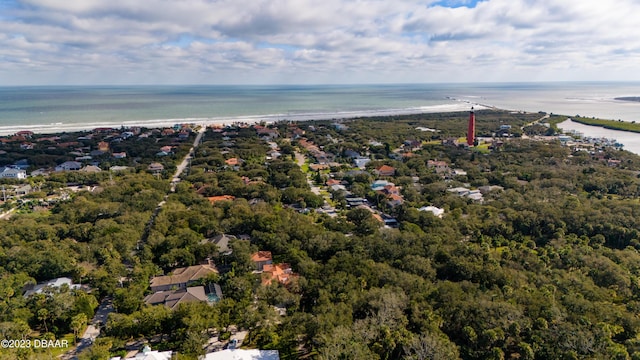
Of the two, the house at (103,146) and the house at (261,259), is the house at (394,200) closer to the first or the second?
the house at (261,259)

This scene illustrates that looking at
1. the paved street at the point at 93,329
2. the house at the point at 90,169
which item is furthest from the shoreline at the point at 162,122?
the paved street at the point at 93,329

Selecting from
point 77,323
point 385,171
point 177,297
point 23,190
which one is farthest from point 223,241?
point 23,190

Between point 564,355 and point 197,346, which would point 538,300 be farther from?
point 197,346

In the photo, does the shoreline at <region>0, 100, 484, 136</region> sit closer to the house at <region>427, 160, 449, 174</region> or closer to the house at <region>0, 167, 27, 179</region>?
the house at <region>0, 167, 27, 179</region>

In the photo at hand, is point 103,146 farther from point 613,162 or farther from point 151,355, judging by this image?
point 613,162

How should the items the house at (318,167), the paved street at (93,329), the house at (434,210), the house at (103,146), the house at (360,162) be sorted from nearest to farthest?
1. the paved street at (93,329)
2. the house at (434,210)
3. the house at (318,167)
4. the house at (360,162)
5. the house at (103,146)

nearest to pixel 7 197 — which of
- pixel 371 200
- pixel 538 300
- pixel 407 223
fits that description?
pixel 371 200

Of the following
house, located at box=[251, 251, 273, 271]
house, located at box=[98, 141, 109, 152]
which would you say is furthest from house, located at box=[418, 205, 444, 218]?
house, located at box=[98, 141, 109, 152]
